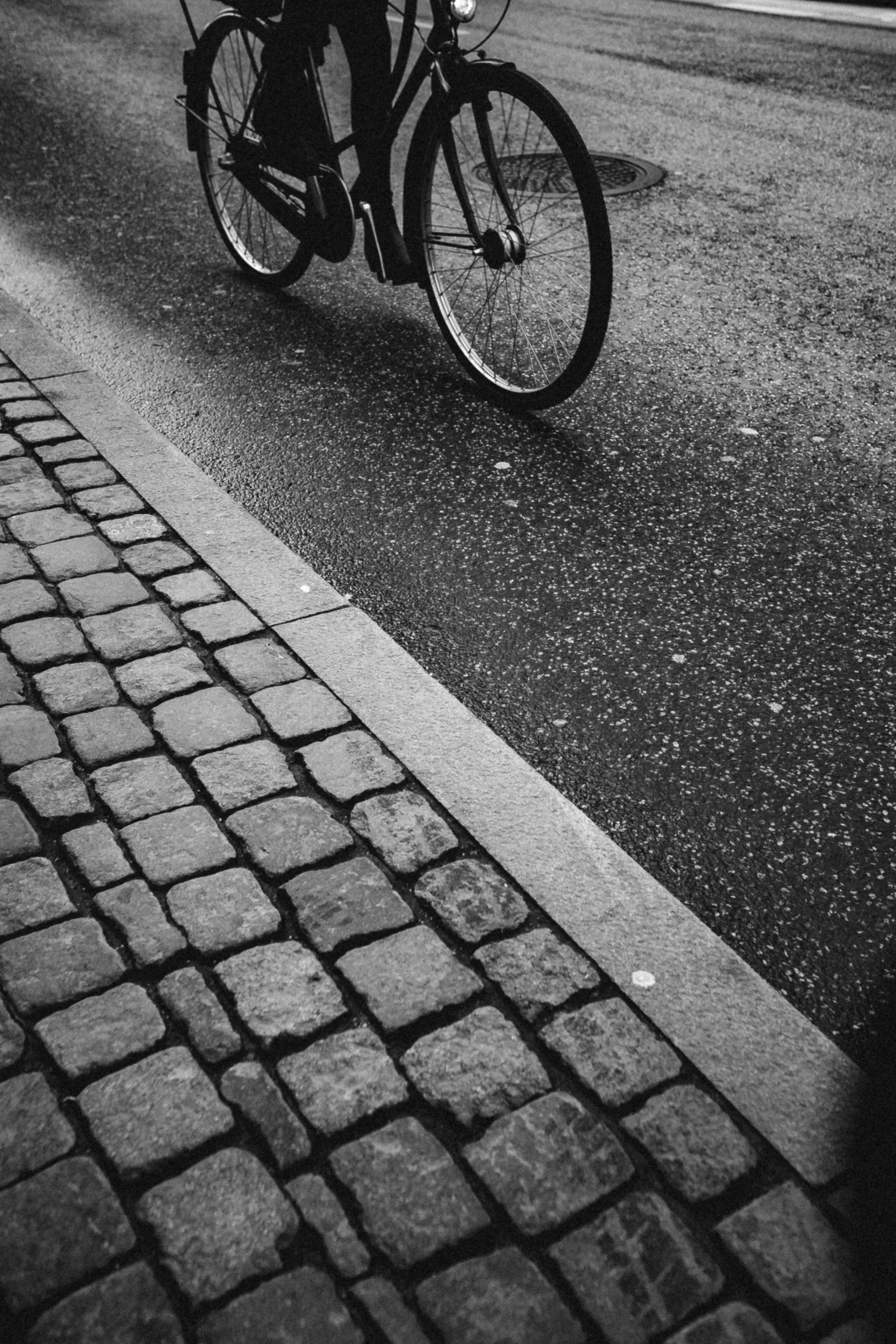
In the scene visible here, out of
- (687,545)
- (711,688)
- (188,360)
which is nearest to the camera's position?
(711,688)

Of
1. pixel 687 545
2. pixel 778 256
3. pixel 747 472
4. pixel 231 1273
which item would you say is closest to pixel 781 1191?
pixel 231 1273

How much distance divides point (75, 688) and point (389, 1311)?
1.72 m

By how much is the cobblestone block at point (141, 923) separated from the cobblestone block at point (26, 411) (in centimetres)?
242

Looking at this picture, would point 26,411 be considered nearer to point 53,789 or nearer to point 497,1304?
point 53,789

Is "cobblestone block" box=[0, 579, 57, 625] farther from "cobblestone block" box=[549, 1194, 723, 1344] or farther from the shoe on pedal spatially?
"cobblestone block" box=[549, 1194, 723, 1344]

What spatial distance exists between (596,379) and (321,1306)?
11.5 feet

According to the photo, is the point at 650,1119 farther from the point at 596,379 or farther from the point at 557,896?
the point at 596,379

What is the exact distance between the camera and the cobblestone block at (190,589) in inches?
124

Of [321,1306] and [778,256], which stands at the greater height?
[778,256]

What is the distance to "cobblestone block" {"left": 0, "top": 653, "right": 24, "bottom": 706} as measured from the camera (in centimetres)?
279

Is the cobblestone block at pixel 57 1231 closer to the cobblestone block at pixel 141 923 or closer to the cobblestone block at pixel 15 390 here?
the cobblestone block at pixel 141 923

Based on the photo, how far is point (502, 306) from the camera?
469cm

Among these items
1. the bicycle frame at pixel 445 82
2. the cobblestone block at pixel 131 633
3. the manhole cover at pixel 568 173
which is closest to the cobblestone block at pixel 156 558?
the cobblestone block at pixel 131 633

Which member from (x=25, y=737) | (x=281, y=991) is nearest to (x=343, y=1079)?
(x=281, y=991)
